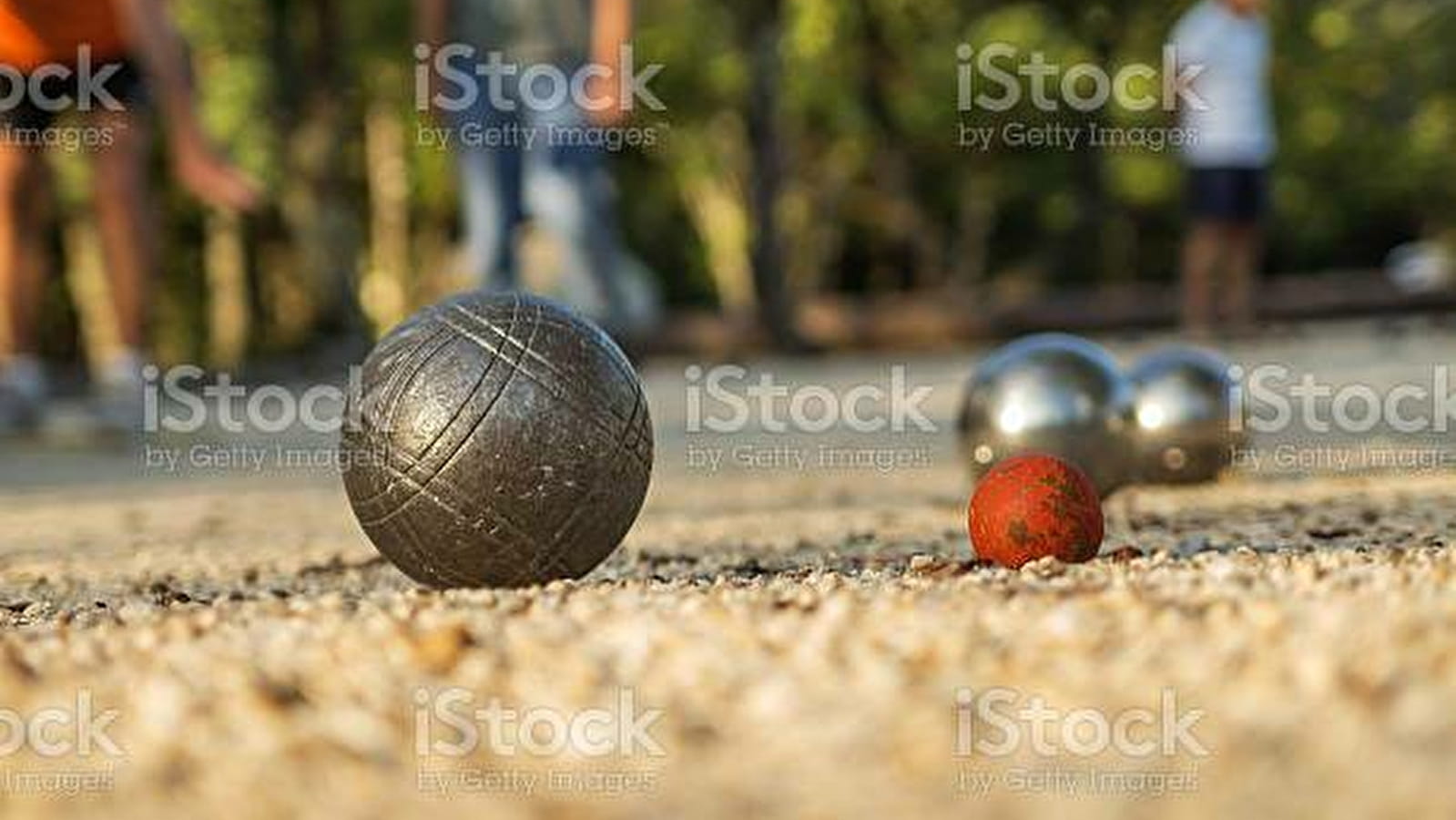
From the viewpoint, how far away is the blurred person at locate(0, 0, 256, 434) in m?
9.21

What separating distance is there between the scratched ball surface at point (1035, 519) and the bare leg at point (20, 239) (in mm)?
5769

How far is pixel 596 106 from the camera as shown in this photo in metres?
10.2

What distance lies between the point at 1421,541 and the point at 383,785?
3.31 m

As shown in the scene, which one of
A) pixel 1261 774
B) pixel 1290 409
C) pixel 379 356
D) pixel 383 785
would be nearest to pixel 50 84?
pixel 379 356

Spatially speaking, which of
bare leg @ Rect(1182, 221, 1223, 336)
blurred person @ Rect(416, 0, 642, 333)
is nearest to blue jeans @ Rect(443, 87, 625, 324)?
blurred person @ Rect(416, 0, 642, 333)

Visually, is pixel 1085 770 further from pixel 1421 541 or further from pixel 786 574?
pixel 1421 541

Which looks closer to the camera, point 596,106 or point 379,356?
point 379,356

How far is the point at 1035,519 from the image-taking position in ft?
16.5

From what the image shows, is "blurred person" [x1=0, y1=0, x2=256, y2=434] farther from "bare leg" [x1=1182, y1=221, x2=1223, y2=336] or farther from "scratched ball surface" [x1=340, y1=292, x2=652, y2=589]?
"bare leg" [x1=1182, y1=221, x2=1223, y2=336]

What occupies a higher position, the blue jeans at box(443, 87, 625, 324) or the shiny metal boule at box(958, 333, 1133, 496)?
the blue jeans at box(443, 87, 625, 324)

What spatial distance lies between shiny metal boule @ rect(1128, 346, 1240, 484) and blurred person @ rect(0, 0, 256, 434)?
364 centimetres

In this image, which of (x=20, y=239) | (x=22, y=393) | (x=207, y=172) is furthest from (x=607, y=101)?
(x=22, y=393)

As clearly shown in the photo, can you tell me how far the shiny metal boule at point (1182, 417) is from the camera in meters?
7.29

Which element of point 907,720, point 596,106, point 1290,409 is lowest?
point 1290,409
